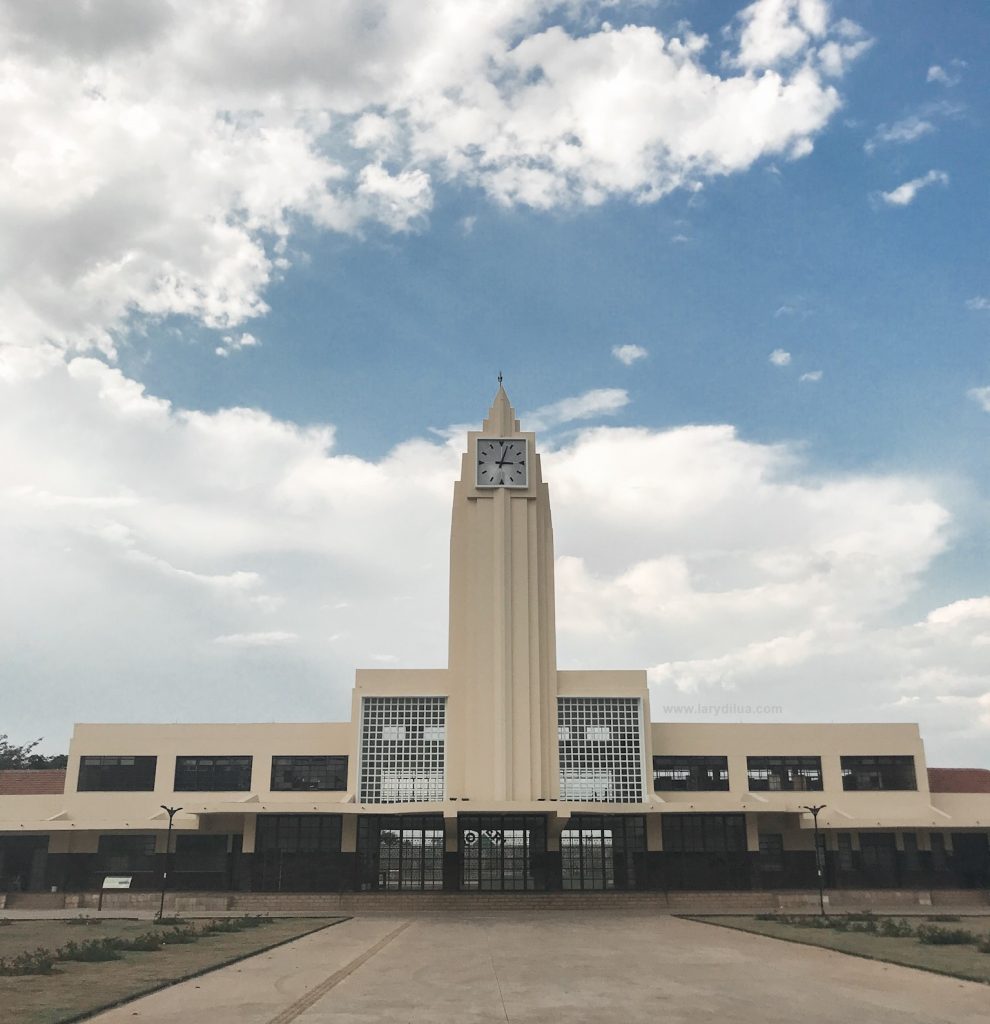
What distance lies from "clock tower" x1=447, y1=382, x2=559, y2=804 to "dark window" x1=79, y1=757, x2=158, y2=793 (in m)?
15.3

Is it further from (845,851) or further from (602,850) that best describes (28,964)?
(845,851)

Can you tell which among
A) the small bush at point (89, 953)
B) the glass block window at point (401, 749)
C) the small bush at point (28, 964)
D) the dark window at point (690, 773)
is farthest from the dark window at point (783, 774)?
the small bush at point (28, 964)

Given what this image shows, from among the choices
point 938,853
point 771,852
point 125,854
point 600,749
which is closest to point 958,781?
point 938,853

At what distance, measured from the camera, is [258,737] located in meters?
48.3

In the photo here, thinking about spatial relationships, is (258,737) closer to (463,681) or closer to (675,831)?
(463,681)

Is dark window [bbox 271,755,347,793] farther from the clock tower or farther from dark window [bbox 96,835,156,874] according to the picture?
dark window [bbox 96,835,156,874]

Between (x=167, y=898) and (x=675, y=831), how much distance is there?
73.5 feet

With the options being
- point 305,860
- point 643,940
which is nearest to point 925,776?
point 643,940

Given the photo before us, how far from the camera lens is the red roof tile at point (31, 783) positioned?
49003 mm

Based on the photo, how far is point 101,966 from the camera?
21.2m

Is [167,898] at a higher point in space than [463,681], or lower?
lower

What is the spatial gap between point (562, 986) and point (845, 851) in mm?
32380

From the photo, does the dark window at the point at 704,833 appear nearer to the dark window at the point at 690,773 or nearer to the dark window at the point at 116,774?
the dark window at the point at 690,773

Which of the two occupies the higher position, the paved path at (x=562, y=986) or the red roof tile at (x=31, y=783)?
the red roof tile at (x=31, y=783)
